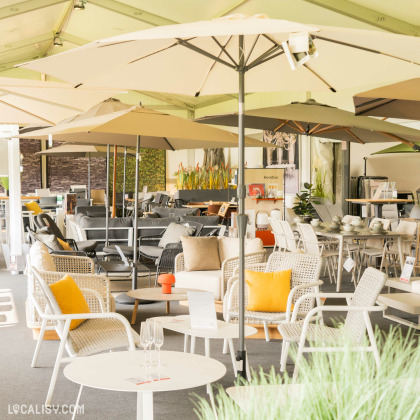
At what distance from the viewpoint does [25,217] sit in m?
16.5

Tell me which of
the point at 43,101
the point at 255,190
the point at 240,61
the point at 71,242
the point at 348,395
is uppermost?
the point at 43,101

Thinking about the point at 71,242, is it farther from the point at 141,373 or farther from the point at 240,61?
the point at 141,373

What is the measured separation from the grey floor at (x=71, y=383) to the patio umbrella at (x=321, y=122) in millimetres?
2666

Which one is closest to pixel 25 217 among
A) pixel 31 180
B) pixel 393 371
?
pixel 31 180

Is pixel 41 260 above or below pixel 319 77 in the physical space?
below

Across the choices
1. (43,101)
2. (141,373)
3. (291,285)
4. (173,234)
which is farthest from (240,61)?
(173,234)

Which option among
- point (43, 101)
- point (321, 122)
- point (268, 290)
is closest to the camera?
point (268, 290)

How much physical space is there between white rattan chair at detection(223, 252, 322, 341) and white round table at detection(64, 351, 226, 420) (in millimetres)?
1882

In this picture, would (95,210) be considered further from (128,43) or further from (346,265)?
(128,43)

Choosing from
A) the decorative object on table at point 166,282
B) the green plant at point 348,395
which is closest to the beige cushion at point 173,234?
the decorative object on table at point 166,282

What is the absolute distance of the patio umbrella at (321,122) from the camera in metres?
8.27

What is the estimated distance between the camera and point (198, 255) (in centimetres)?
717

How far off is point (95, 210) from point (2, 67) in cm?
863

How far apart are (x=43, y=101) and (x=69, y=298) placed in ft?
9.49
